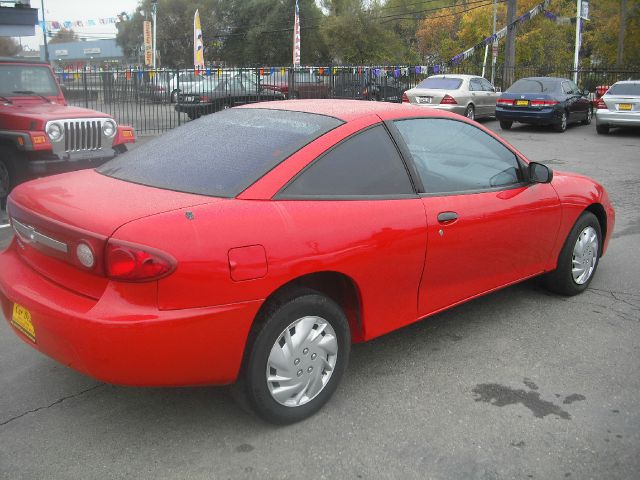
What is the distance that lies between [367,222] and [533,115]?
16.7m

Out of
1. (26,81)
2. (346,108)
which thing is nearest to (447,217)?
(346,108)

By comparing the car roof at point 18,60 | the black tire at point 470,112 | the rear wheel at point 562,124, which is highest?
the car roof at point 18,60

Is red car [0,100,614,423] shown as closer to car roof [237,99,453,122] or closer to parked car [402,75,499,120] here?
car roof [237,99,453,122]

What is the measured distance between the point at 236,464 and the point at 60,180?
6.01 feet

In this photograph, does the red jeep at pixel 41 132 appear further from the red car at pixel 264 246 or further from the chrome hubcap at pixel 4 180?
the red car at pixel 264 246

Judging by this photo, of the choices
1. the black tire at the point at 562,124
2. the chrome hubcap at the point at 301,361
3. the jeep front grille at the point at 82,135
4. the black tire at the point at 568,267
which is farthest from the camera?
the black tire at the point at 562,124

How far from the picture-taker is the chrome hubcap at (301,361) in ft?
10.1

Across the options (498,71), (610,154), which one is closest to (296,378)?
(610,154)

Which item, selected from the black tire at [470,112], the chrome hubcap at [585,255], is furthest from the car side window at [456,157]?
the black tire at [470,112]

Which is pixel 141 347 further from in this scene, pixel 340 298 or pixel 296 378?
pixel 340 298

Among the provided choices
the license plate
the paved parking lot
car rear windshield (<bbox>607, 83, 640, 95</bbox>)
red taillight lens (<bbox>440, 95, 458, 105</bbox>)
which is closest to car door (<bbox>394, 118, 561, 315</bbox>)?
the paved parking lot

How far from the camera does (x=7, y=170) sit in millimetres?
8281

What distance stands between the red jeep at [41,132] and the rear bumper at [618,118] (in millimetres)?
13435

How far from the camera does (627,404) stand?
3457 mm
